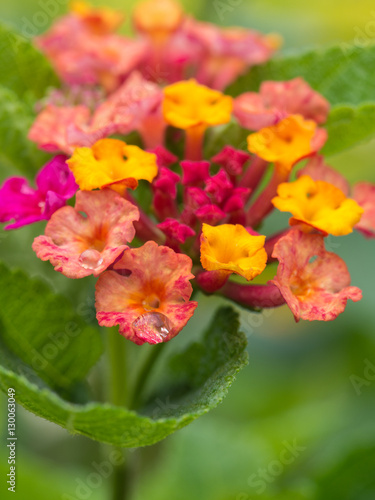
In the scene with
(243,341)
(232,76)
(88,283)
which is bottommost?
(88,283)

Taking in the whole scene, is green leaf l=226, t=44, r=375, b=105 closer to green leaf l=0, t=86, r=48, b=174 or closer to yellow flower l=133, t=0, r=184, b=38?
yellow flower l=133, t=0, r=184, b=38

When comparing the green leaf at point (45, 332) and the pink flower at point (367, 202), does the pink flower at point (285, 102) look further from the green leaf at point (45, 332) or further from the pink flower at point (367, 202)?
the green leaf at point (45, 332)

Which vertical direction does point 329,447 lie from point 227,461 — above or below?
below

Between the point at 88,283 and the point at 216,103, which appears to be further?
the point at 88,283

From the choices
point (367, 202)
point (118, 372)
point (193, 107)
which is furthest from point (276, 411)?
point (193, 107)

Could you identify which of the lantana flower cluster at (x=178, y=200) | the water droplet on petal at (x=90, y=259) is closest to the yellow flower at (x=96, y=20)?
the lantana flower cluster at (x=178, y=200)

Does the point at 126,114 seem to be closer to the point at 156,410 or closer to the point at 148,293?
the point at 148,293

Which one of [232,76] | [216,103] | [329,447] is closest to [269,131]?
[216,103]

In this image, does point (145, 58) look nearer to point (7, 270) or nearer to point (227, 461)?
point (7, 270)
